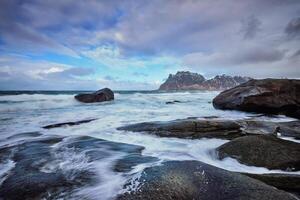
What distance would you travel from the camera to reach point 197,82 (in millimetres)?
101750

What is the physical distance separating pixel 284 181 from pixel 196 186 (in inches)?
55.0

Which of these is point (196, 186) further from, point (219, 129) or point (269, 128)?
point (269, 128)

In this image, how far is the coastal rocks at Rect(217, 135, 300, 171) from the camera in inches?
151

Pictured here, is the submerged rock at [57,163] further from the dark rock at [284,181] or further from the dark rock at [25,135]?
the dark rock at [284,181]

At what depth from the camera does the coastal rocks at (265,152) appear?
3.83 meters

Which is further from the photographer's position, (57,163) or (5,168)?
(57,163)

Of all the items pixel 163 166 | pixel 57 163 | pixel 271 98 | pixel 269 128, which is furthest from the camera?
pixel 271 98

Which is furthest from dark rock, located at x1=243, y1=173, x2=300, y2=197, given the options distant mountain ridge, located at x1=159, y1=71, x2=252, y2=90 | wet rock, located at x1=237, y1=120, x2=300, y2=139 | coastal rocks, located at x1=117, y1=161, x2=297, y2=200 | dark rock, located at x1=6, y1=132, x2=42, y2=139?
distant mountain ridge, located at x1=159, y1=71, x2=252, y2=90

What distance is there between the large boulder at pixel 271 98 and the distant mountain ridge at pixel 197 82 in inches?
3131

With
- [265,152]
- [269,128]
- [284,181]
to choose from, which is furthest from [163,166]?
[269,128]

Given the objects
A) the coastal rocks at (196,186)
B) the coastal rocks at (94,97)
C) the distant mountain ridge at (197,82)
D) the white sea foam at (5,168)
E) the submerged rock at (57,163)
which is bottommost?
the white sea foam at (5,168)

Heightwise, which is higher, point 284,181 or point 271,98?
point 271,98

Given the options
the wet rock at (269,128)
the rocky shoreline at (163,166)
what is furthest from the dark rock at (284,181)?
the wet rock at (269,128)

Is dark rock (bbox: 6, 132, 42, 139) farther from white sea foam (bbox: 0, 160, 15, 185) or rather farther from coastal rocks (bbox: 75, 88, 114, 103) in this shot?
coastal rocks (bbox: 75, 88, 114, 103)
